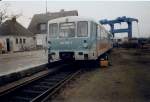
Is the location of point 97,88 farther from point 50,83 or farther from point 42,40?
point 42,40

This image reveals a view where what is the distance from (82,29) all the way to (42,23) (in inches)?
1889

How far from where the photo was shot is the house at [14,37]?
44.5 m

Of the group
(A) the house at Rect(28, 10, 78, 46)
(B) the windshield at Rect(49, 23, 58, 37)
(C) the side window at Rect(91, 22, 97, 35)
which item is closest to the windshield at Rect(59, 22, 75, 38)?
(B) the windshield at Rect(49, 23, 58, 37)

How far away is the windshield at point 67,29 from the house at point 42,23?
145 feet

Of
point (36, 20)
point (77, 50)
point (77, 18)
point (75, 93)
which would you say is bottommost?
point (75, 93)

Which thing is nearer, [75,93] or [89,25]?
[75,93]

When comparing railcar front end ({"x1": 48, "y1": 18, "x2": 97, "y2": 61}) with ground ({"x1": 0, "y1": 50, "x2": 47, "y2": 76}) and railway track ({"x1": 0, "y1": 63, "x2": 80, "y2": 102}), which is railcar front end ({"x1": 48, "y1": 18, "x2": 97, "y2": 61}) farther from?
railway track ({"x1": 0, "y1": 63, "x2": 80, "y2": 102})

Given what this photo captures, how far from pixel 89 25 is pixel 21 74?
5.34 metres

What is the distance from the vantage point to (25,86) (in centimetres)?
1023

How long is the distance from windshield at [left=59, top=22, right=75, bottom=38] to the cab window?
0.40 metres

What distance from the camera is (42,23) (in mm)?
62188

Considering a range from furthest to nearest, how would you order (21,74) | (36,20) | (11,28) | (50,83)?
(36,20), (11,28), (21,74), (50,83)

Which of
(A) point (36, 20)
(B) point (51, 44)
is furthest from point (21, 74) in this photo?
(A) point (36, 20)

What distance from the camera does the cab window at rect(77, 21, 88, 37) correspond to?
601 inches
